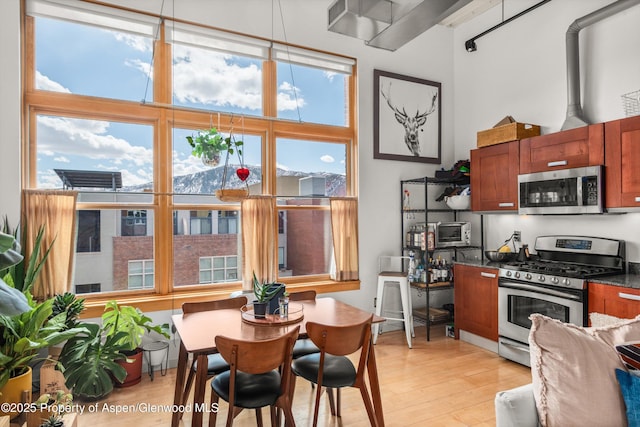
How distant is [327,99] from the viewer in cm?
424

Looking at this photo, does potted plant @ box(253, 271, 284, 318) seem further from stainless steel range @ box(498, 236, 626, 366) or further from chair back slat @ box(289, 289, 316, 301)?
stainless steel range @ box(498, 236, 626, 366)

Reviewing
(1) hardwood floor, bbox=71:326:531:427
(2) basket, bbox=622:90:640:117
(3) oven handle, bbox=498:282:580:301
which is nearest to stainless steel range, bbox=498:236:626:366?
(3) oven handle, bbox=498:282:580:301

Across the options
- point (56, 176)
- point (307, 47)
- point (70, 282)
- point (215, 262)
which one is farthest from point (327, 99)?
point (70, 282)

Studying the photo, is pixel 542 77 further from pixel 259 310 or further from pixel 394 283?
pixel 259 310

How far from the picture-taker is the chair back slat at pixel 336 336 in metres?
2.00

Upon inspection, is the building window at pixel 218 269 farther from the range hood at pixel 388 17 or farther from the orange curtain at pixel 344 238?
the range hood at pixel 388 17

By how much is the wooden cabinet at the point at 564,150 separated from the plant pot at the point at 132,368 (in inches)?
149

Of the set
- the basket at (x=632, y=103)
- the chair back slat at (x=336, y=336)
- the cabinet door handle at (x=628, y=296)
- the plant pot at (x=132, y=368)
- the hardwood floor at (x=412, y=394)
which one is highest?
the basket at (x=632, y=103)

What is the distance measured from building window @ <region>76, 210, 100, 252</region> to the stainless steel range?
3.63 m

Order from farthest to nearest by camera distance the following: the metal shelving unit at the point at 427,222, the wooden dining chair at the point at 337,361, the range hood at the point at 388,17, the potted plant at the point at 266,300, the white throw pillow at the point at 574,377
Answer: the metal shelving unit at the point at 427,222, the potted plant at the point at 266,300, the range hood at the point at 388,17, the wooden dining chair at the point at 337,361, the white throw pillow at the point at 574,377

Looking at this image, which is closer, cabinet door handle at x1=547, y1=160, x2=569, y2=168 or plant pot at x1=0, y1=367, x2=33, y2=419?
plant pot at x1=0, y1=367, x2=33, y2=419

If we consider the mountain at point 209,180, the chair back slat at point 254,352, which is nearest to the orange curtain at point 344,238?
the mountain at point 209,180

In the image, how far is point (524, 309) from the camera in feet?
11.0

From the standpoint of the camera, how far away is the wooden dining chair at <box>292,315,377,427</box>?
2.02 meters
